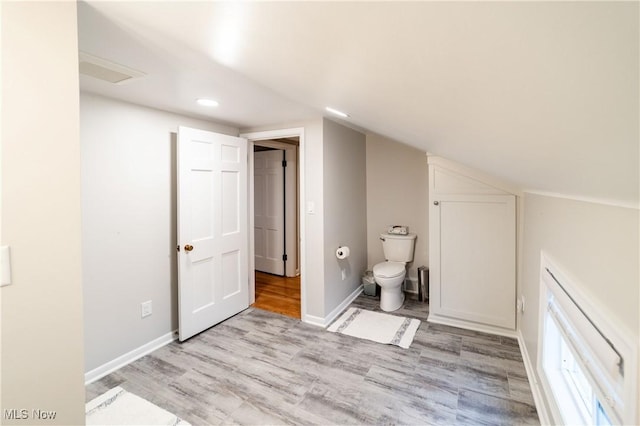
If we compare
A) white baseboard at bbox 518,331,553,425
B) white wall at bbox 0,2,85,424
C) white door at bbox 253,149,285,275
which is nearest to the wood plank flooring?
white baseboard at bbox 518,331,553,425

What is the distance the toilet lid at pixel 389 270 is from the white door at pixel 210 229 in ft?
4.69

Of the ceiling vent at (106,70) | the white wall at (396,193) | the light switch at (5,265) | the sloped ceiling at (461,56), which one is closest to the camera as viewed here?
the sloped ceiling at (461,56)

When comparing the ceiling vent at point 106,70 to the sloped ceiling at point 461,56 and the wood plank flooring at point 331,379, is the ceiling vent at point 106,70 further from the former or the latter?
the wood plank flooring at point 331,379

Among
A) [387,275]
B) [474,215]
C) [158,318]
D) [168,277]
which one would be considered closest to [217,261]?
[168,277]

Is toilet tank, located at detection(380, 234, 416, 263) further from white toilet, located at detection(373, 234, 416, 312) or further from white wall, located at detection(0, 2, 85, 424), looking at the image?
white wall, located at detection(0, 2, 85, 424)

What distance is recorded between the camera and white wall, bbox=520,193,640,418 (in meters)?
0.74

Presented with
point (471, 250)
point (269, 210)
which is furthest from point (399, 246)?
point (269, 210)

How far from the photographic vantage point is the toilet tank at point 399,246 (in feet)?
12.0

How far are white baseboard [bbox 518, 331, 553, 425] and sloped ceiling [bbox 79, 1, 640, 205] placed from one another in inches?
57.2

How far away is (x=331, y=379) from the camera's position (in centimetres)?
219

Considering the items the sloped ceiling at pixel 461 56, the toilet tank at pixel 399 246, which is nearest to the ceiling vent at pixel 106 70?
the sloped ceiling at pixel 461 56

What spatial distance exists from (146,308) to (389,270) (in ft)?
7.55

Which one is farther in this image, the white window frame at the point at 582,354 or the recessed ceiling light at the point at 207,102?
the recessed ceiling light at the point at 207,102

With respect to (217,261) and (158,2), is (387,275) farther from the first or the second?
(158,2)
